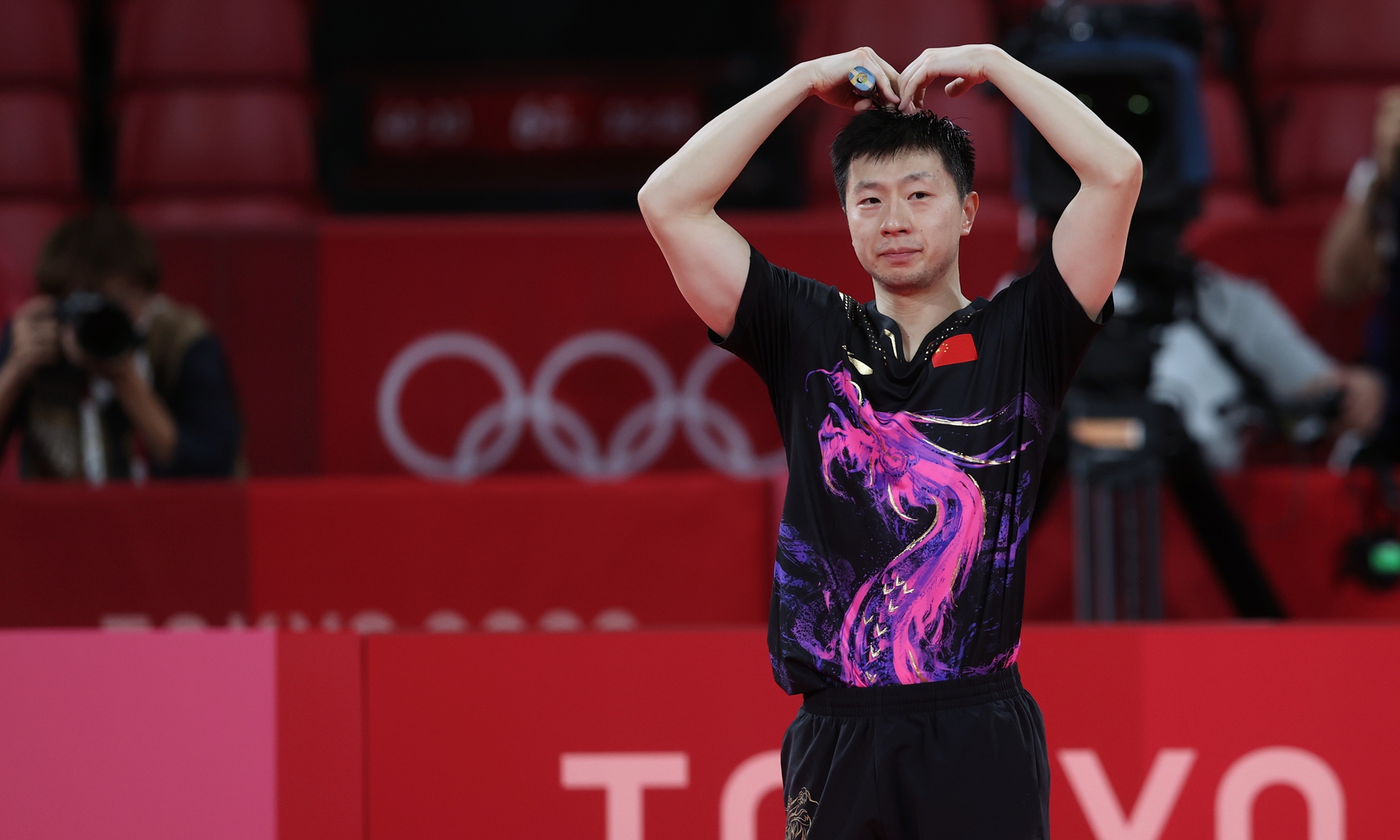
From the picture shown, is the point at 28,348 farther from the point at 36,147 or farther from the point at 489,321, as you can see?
the point at 36,147

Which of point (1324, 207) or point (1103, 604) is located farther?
point (1324, 207)

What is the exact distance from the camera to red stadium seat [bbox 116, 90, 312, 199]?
5.46 metres

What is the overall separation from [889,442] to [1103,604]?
5.29 feet

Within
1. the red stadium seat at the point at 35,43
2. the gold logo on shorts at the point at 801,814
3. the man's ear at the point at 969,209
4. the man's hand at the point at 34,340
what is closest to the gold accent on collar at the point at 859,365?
the man's ear at the point at 969,209

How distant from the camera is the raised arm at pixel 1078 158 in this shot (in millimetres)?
1747

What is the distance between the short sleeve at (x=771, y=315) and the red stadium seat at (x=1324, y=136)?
430 centimetres

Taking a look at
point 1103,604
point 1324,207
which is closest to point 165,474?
point 1103,604

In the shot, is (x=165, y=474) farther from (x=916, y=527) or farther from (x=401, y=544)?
(x=916, y=527)

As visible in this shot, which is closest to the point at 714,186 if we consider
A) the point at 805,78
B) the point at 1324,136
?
the point at 805,78

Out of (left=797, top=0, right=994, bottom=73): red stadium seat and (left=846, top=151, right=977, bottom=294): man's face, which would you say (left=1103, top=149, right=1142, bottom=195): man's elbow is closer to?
(left=846, top=151, right=977, bottom=294): man's face

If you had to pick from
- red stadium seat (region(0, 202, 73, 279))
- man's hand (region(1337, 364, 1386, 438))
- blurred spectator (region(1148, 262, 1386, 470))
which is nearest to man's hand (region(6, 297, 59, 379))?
red stadium seat (region(0, 202, 73, 279))

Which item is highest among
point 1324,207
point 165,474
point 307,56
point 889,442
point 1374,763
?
point 307,56

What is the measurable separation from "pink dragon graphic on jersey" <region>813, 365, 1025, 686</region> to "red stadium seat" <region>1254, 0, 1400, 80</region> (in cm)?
472

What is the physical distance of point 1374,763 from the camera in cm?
240
